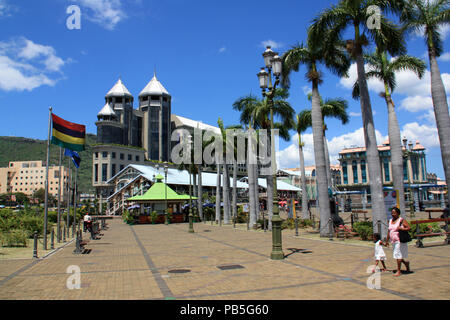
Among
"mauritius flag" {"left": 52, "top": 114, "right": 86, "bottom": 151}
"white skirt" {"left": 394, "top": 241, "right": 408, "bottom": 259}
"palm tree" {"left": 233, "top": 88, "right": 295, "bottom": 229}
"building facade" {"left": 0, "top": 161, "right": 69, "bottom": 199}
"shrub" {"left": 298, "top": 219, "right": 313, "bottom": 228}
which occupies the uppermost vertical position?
"building facade" {"left": 0, "top": 161, "right": 69, "bottom": 199}

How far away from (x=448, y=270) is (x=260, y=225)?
57.7ft

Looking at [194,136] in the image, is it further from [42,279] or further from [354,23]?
[42,279]

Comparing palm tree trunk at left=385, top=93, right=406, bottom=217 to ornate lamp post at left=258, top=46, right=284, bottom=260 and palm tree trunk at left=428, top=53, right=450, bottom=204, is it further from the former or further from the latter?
ornate lamp post at left=258, top=46, right=284, bottom=260

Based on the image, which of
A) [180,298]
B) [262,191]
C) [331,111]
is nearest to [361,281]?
[180,298]

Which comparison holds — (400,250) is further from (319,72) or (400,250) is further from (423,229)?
(319,72)

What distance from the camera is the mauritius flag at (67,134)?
57.0ft

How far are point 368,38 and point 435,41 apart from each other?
4255 mm

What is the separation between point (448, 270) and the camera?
879 centimetres

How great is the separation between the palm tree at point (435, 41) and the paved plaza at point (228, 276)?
17.1 ft

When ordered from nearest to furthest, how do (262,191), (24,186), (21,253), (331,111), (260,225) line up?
(21,253)
(260,225)
(331,111)
(262,191)
(24,186)

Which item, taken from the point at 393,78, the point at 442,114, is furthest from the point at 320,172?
the point at 393,78

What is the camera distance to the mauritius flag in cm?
1736

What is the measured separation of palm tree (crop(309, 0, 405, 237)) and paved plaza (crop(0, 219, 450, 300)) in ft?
10.6

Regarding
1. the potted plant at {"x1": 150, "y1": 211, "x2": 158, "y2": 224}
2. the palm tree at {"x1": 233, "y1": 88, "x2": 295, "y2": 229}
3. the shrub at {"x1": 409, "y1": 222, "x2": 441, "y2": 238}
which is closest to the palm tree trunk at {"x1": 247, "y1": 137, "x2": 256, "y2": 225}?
the palm tree at {"x1": 233, "y1": 88, "x2": 295, "y2": 229}
